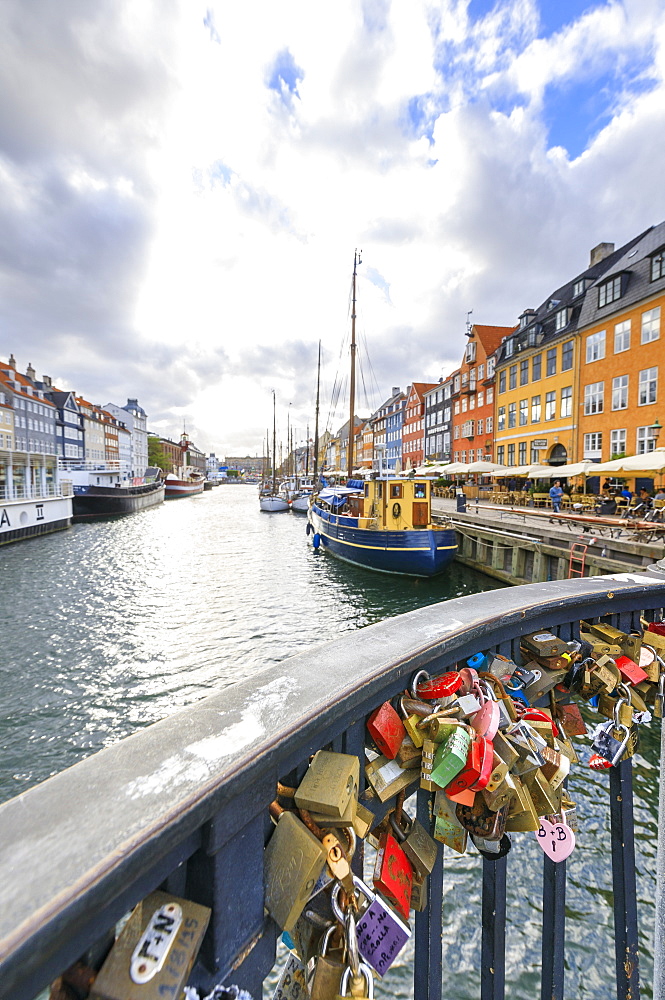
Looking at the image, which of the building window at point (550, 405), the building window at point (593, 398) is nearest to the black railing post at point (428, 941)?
the building window at point (593, 398)

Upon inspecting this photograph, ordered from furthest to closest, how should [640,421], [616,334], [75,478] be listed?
[75,478]
[616,334]
[640,421]

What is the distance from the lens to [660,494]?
18906 mm

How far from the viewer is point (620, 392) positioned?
81.2ft

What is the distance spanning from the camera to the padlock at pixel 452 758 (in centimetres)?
110

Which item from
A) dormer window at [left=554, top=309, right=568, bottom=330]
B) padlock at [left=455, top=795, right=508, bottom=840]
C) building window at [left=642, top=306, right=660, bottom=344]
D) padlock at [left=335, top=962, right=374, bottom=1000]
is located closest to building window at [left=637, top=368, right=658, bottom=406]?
building window at [left=642, top=306, right=660, bottom=344]

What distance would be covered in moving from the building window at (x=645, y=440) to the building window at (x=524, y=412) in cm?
1019

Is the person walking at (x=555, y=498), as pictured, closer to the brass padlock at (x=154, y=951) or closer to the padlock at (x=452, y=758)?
the padlock at (x=452, y=758)

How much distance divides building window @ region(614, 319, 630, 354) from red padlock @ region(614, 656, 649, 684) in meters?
27.9

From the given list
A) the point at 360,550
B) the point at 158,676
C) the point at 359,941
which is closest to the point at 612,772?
the point at 359,941

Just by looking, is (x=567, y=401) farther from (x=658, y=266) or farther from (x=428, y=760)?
(x=428, y=760)

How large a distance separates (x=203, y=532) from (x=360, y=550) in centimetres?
1745

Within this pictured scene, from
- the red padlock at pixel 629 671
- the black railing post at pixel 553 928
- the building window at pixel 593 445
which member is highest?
the building window at pixel 593 445

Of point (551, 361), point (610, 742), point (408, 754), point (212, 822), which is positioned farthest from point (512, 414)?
point (212, 822)

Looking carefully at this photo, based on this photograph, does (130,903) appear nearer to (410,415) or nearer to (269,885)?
(269,885)
